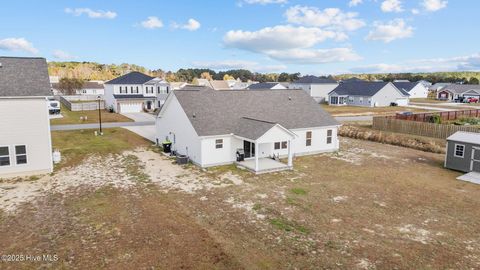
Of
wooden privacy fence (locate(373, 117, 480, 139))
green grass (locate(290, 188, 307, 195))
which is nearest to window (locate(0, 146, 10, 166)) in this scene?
green grass (locate(290, 188, 307, 195))

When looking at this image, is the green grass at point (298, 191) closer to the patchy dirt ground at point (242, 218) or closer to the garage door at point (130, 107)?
the patchy dirt ground at point (242, 218)

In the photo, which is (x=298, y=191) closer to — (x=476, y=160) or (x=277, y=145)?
(x=277, y=145)

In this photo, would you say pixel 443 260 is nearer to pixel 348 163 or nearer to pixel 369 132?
pixel 348 163

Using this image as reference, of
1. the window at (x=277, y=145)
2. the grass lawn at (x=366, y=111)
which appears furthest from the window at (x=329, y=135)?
the grass lawn at (x=366, y=111)

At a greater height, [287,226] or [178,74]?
[178,74]

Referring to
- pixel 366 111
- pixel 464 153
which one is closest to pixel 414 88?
pixel 366 111

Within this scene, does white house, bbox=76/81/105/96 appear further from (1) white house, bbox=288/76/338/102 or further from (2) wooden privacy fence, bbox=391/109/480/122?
(2) wooden privacy fence, bbox=391/109/480/122
